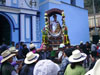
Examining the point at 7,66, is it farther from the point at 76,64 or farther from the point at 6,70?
the point at 76,64

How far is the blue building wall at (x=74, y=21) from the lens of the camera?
16.8 meters

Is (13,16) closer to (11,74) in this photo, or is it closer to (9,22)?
(9,22)

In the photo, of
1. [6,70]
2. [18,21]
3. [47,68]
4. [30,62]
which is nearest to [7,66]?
[6,70]

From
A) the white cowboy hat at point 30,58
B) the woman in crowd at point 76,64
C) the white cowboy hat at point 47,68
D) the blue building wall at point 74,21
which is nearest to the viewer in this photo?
the white cowboy hat at point 47,68

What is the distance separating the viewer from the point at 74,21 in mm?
18094

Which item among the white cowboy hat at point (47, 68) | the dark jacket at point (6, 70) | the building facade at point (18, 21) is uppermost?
the building facade at point (18, 21)

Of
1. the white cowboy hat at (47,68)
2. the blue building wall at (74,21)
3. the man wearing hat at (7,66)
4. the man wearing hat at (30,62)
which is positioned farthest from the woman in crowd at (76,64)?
the blue building wall at (74,21)

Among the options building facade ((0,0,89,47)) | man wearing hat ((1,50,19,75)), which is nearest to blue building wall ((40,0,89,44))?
building facade ((0,0,89,47))

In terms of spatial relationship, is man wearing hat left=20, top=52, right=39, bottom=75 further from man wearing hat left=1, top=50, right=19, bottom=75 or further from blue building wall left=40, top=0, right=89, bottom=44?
blue building wall left=40, top=0, right=89, bottom=44

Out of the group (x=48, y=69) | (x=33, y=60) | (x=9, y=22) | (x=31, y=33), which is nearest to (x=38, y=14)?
(x=31, y=33)

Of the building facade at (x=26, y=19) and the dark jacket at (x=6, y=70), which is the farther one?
the building facade at (x=26, y=19)

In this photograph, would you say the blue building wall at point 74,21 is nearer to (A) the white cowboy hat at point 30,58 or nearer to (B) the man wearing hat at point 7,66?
(B) the man wearing hat at point 7,66

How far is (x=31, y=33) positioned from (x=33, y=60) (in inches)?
443

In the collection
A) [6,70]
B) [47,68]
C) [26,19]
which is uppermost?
[26,19]
